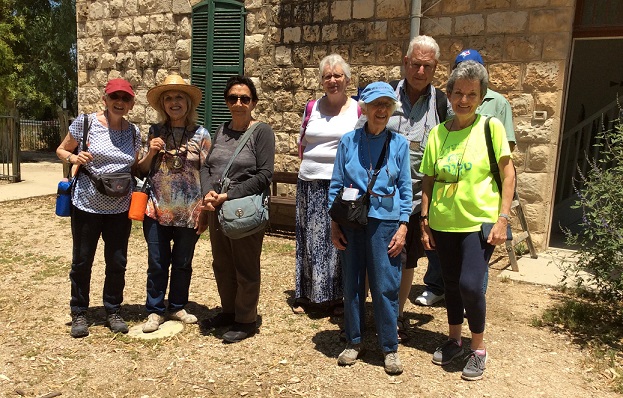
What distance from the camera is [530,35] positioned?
5.61m

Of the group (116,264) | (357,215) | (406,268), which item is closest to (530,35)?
(406,268)

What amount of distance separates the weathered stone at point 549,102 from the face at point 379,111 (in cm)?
317

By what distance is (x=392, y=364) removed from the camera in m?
3.22

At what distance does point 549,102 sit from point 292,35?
11.0 ft

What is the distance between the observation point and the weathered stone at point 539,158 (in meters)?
5.65

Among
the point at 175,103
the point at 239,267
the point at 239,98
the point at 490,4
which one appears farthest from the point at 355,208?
the point at 490,4

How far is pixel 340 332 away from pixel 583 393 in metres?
1.59

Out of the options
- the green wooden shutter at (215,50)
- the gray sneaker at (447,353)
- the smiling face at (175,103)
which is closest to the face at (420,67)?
the smiling face at (175,103)

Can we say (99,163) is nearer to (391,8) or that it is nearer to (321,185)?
(321,185)

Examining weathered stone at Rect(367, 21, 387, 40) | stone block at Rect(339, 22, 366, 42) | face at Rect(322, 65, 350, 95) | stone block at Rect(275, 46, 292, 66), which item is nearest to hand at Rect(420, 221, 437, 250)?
face at Rect(322, 65, 350, 95)

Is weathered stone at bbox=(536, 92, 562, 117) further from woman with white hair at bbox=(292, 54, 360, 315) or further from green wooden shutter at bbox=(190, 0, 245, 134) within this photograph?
green wooden shutter at bbox=(190, 0, 245, 134)

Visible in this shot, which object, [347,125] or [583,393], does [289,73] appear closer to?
[347,125]

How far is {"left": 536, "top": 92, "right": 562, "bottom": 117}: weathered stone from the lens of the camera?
18.2 feet

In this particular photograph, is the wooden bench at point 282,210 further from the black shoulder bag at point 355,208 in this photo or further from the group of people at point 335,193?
the black shoulder bag at point 355,208
